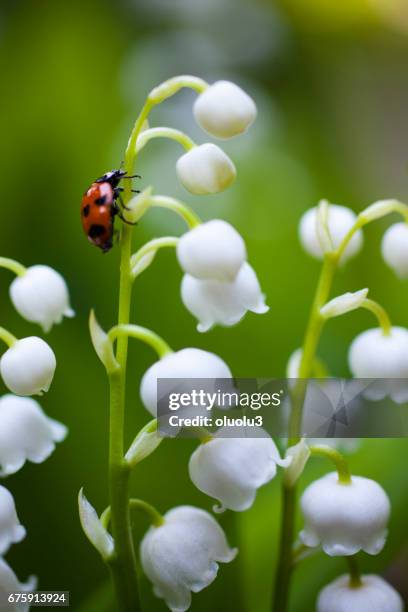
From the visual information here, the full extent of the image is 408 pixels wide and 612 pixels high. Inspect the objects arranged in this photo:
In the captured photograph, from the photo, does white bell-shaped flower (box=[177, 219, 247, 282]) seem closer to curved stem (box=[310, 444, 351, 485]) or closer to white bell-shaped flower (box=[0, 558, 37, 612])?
curved stem (box=[310, 444, 351, 485])

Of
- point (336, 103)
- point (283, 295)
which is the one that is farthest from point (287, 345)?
point (336, 103)

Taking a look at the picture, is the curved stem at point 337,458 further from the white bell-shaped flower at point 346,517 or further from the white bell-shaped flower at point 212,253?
the white bell-shaped flower at point 212,253

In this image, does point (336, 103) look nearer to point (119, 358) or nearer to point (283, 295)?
point (283, 295)

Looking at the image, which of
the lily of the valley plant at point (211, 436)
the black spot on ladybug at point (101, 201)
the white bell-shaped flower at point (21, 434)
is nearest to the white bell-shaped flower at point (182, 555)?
the lily of the valley plant at point (211, 436)

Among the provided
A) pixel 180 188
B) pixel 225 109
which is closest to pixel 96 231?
pixel 225 109

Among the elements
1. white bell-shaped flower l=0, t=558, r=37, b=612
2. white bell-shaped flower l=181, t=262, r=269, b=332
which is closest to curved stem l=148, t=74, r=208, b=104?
white bell-shaped flower l=181, t=262, r=269, b=332

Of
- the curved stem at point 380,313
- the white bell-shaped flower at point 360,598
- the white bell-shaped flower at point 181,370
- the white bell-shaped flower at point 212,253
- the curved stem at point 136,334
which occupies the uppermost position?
the white bell-shaped flower at point 212,253
